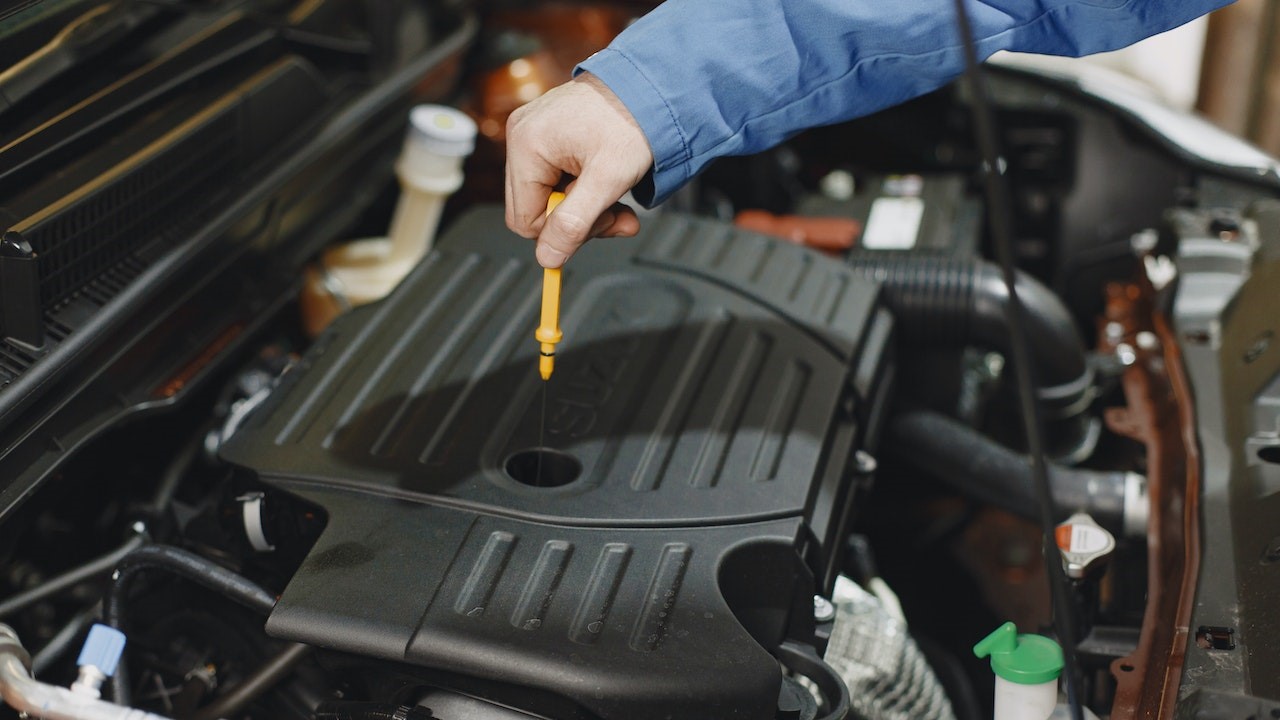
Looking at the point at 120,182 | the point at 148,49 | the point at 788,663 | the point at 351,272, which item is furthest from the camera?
the point at 351,272

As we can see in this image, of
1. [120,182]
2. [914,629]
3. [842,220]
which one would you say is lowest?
[914,629]

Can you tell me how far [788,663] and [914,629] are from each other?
572 millimetres

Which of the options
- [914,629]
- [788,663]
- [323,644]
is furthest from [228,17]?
[914,629]

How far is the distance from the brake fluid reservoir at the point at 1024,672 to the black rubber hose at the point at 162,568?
54 centimetres

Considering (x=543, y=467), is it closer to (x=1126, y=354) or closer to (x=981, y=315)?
(x=981, y=315)

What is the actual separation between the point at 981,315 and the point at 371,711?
809 millimetres

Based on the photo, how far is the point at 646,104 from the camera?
854 millimetres

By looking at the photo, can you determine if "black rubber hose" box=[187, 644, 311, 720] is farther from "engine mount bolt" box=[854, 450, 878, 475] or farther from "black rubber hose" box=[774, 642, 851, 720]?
"engine mount bolt" box=[854, 450, 878, 475]

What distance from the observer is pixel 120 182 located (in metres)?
1.03

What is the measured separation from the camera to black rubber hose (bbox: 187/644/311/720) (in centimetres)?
93

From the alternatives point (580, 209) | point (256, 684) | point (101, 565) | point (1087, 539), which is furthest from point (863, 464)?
point (101, 565)

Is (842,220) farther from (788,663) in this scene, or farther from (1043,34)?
(788,663)

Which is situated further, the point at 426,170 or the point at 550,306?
the point at 426,170

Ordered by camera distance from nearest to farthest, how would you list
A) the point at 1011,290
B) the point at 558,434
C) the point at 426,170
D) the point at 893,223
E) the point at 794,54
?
the point at 1011,290, the point at 794,54, the point at 558,434, the point at 426,170, the point at 893,223
